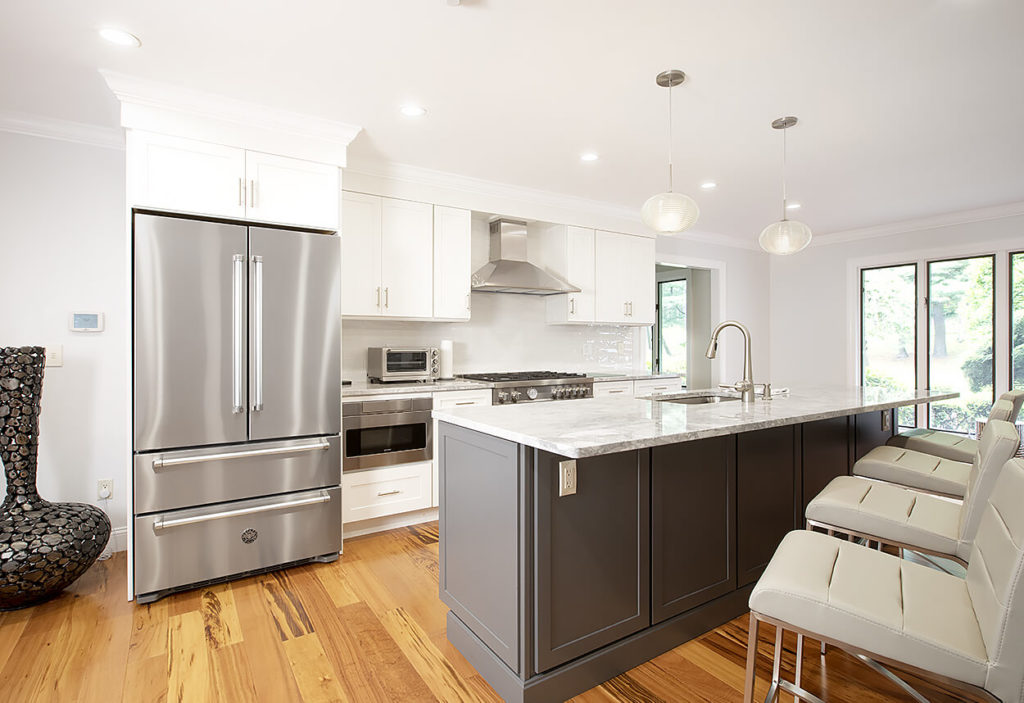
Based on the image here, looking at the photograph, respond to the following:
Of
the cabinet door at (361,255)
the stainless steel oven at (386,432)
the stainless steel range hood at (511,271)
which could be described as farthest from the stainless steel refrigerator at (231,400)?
the stainless steel range hood at (511,271)

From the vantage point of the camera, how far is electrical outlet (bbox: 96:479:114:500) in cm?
302

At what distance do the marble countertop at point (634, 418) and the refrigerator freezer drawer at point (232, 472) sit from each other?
44.9 inches

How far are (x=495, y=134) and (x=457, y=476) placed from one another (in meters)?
2.09

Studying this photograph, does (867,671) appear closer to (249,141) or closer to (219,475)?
(219,475)

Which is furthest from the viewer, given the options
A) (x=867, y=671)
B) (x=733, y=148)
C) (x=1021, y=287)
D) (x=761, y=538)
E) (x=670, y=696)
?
(x=1021, y=287)

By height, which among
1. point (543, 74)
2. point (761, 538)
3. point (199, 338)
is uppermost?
point (543, 74)

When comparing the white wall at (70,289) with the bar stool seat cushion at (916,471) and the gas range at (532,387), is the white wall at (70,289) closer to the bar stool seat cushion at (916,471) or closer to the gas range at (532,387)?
the gas range at (532,387)

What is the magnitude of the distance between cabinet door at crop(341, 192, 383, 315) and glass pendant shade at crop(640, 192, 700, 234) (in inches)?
74.2

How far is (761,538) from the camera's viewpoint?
7.59 ft

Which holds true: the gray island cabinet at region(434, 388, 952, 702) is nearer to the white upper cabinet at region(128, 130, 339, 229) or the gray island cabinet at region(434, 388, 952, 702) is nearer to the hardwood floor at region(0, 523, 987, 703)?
the hardwood floor at region(0, 523, 987, 703)

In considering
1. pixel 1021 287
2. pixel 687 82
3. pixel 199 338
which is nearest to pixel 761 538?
pixel 687 82

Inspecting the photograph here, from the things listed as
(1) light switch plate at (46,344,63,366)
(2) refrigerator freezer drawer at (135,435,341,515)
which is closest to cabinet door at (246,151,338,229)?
(2) refrigerator freezer drawer at (135,435,341,515)

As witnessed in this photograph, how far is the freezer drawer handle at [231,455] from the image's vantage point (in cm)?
252

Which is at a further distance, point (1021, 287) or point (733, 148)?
point (1021, 287)
